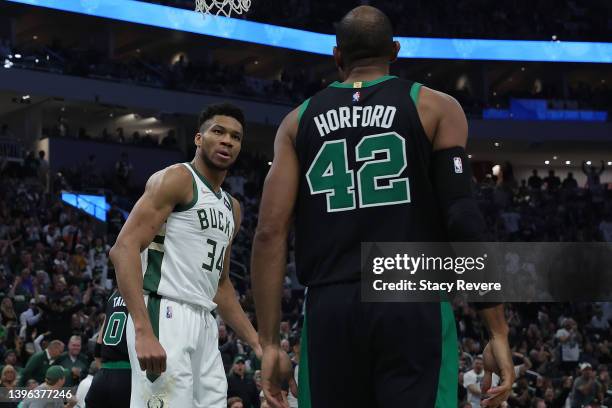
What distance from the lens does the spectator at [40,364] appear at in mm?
11484

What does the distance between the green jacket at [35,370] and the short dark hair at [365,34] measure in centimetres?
850

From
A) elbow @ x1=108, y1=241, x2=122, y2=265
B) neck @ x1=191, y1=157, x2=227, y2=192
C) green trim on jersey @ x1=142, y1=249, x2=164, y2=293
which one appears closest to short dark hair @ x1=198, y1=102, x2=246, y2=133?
neck @ x1=191, y1=157, x2=227, y2=192

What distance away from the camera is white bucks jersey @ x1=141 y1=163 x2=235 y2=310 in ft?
19.2

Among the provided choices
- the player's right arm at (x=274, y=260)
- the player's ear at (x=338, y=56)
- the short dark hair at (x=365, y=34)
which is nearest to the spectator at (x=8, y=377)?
the player's right arm at (x=274, y=260)

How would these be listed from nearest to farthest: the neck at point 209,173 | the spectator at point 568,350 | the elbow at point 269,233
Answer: the elbow at point 269,233
the neck at point 209,173
the spectator at point 568,350

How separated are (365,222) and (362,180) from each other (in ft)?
0.53

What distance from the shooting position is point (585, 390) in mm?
15906

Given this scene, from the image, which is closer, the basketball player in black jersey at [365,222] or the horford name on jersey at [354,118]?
the basketball player in black jersey at [365,222]

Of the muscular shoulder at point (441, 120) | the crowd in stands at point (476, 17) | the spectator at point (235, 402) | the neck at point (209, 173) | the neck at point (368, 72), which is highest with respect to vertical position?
the crowd in stands at point (476, 17)

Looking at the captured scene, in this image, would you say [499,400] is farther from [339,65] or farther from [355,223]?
[339,65]

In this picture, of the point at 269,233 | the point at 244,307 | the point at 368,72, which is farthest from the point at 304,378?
the point at 244,307

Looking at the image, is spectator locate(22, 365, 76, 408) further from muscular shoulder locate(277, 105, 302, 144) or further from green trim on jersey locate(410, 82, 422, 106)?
green trim on jersey locate(410, 82, 422, 106)

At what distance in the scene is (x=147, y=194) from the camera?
5.84 metres

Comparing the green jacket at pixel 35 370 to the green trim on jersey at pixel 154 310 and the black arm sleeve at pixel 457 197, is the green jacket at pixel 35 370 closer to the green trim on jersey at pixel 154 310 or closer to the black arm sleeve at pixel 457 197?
the green trim on jersey at pixel 154 310
